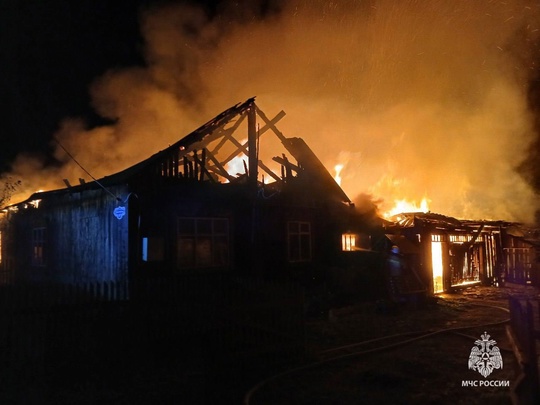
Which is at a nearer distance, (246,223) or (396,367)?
(396,367)

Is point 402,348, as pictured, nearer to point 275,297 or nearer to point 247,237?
point 275,297

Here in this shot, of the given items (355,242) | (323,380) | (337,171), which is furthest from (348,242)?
(323,380)

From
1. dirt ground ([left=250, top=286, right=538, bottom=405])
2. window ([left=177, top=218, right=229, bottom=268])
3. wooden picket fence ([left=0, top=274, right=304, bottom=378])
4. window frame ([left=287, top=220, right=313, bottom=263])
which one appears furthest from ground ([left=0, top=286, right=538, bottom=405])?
window frame ([left=287, top=220, right=313, bottom=263])

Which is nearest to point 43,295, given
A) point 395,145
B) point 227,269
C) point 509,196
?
point 227,269

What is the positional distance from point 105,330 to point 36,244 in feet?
36.6

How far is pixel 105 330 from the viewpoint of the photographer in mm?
7102

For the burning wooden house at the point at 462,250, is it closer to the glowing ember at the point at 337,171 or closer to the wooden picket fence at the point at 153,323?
the glowing ember at the point at 337,171

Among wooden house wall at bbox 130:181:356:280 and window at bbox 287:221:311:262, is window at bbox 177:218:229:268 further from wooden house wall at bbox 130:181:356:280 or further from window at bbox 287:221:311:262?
Answer: window at bbox 287:221:311:262

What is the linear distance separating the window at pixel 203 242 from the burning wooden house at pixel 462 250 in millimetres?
7355

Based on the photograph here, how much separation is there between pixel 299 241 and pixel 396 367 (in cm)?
787

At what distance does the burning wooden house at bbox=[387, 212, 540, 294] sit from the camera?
57.8ft

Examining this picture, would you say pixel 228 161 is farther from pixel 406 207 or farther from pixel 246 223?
pixel 406 207

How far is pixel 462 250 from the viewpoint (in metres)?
20.2

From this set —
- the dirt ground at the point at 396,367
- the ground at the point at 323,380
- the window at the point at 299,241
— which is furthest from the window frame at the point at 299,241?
the ground at the point at 323,380
